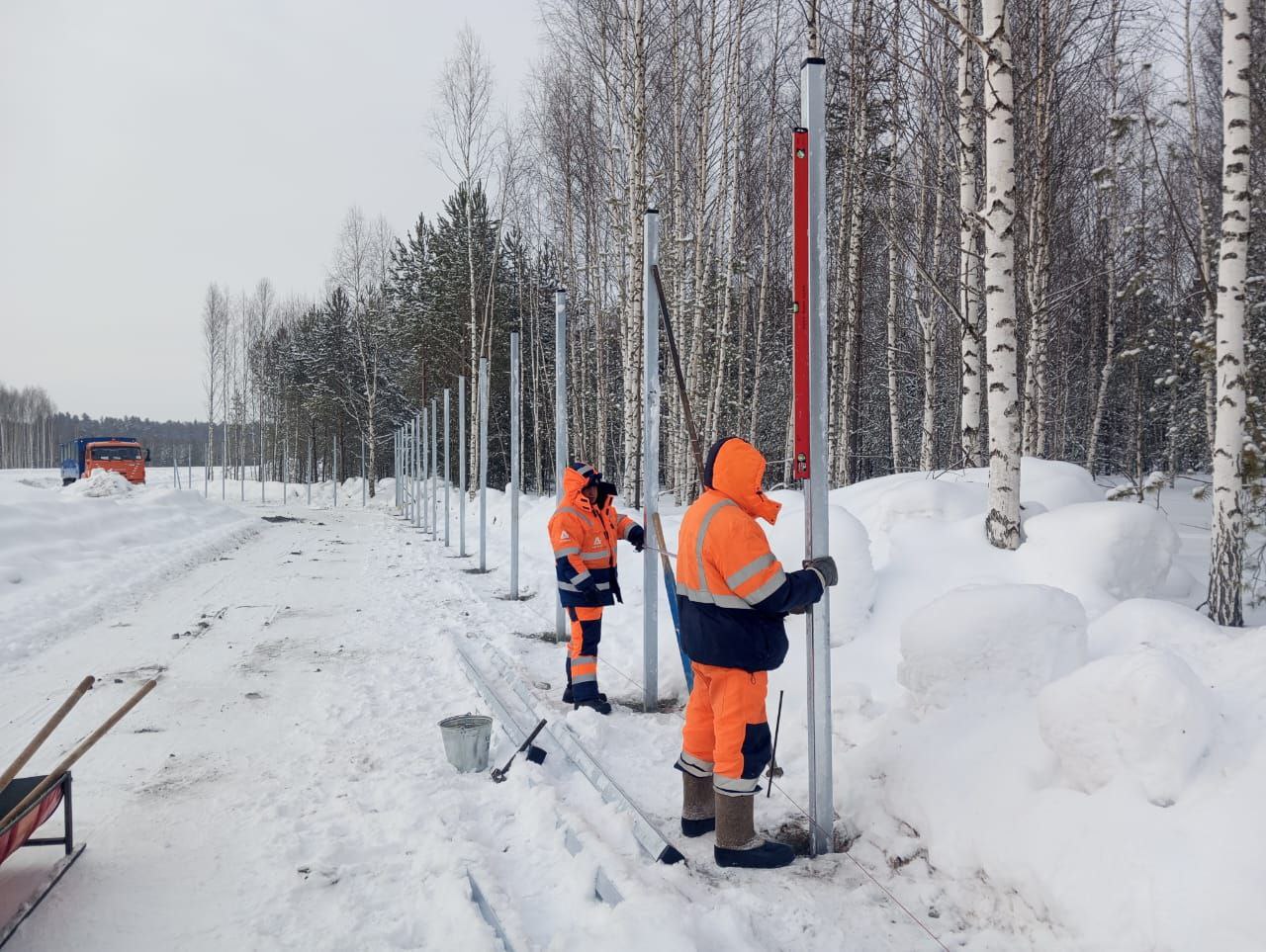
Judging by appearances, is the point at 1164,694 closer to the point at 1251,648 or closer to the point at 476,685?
the point at 1251,648

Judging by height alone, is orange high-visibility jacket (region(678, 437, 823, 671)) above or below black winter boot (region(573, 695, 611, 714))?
above

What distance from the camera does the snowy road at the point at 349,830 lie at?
2818mm

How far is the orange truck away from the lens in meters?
28.3

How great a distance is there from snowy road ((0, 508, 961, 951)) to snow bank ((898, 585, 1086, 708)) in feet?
3.39

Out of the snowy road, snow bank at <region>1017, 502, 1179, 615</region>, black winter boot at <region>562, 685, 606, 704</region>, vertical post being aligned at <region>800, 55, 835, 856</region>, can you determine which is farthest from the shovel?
snow bank at <region>1017, 502, 1179, 615</region>

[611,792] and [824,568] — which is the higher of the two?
[824,568]

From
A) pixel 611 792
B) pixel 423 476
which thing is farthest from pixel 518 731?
pixel 423 476

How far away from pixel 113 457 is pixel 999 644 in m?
33.0

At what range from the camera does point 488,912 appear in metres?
2.87

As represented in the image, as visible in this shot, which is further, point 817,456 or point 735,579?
point 817,456

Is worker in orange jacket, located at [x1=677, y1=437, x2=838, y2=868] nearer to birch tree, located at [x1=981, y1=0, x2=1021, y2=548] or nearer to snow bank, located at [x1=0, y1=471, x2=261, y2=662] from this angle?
birch tree, located at [x1=981, y1=0, x2=1021, y2=548]

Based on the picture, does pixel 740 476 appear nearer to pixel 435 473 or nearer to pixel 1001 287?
pixel 1001 287

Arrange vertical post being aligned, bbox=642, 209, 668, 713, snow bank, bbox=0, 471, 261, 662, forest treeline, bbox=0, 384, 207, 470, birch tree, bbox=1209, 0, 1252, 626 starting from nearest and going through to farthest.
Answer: vertical post being aligned, bbox=642, 209, 668, 713 → birch tree, bbox=1209, 0, 1252, 626 → snow bank, bbox=0, 471, 261, 662 → forest treeline, bbox=0, 384, 207, 470

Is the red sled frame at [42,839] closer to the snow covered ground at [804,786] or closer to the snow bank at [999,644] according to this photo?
the snow covered ground at [804,786]
